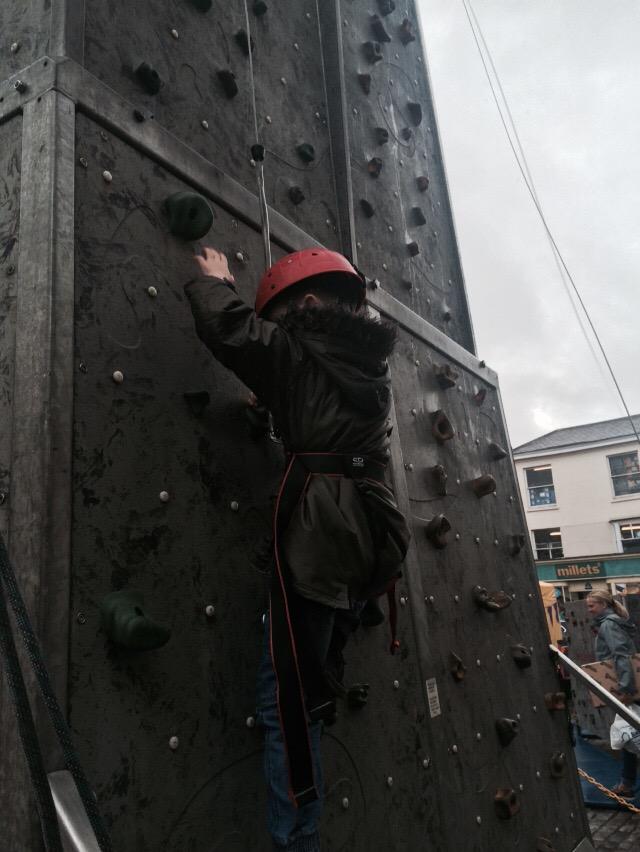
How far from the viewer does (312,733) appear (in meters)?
1.79

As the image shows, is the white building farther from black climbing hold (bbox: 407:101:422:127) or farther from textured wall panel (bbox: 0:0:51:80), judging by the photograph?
textured wall panel (bbox: 0:0:51:80)

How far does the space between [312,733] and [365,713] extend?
556 millimetres

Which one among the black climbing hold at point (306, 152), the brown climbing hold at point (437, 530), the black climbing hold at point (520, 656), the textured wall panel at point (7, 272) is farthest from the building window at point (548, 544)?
the textured wall panel at point (7, 272)

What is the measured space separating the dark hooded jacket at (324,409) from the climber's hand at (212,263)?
9cm

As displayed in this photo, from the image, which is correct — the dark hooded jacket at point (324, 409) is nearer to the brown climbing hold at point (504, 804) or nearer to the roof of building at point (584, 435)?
the brown climbing hold at point (504, 804)

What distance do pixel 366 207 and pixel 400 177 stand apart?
69cm

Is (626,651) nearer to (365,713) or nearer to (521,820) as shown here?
(521,820)

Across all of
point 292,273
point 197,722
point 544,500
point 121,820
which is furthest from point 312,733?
point 544,500

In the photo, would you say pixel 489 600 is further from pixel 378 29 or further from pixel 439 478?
pixel 378 29

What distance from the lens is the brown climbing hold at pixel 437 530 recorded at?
A: 10.0 ft

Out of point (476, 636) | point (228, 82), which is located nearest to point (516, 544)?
point (476, 636)

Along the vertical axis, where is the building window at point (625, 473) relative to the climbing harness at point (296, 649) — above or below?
above

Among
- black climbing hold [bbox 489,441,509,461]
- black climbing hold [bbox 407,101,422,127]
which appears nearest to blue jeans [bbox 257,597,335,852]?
black climbing hold [bbox 489,441,509,461]

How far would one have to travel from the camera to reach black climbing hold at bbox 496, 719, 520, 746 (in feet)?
10.1
